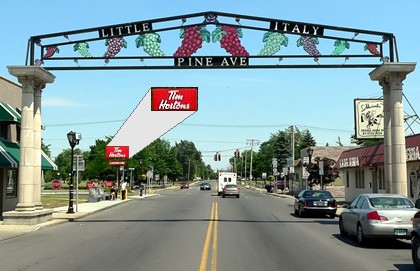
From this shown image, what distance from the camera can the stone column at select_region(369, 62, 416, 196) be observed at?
1978 centimetres

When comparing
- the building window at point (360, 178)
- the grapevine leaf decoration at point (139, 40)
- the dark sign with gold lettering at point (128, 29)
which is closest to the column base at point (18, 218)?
the dark sign with gold lettering at point (128, 29)

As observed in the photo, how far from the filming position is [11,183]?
25.8 metres

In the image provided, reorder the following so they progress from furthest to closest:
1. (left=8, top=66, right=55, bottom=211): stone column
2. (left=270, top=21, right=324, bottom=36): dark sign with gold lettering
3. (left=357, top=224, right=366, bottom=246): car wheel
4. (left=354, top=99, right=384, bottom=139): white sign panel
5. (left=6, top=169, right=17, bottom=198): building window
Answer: (left=354, top=99, right=384, bottom=139): white sign panel, (left=6, top=169, right=17, bottom=198): building window, (left=270, top=21, right=324, bottom=36): dark sign with gold lettering, (left=8, top=66, right=55, bottom=211): stone column, (left=357, top=224, right=366, bottom=246): car wheel

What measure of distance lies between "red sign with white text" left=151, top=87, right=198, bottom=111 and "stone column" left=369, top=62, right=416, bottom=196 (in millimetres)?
9191

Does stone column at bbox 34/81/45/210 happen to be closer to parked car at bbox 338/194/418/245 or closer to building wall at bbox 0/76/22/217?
building wall at bbox 0/76/22/217

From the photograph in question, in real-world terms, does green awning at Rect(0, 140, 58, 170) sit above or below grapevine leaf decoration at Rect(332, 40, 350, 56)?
below

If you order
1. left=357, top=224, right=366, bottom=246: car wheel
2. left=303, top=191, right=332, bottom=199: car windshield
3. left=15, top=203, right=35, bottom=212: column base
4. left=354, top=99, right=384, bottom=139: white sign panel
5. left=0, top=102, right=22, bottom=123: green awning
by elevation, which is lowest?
left=357, top=224, right=366, bottom=246: car wheel

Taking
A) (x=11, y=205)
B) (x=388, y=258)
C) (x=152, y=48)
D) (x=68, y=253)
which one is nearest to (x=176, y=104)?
(x=152, y=48)

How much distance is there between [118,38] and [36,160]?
6.09 meters

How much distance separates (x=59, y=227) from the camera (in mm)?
20203

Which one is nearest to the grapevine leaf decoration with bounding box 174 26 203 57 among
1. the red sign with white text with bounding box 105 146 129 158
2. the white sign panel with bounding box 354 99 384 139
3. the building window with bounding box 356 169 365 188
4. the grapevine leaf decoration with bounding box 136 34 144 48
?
the grapevine leaf decoration with bounding box 136 34 144 48

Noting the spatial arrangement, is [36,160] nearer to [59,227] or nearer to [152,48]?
[59,227]

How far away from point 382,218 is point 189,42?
1074 cm

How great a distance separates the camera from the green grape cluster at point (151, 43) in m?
20.6
